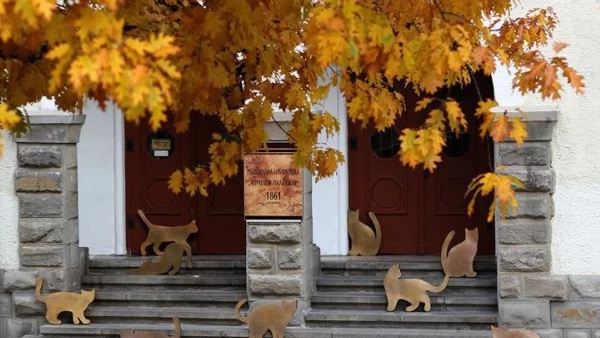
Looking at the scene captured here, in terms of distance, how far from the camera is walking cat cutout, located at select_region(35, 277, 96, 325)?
12.5 meters

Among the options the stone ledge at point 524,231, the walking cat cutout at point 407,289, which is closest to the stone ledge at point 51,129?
the walking cat cutout at point 407,289

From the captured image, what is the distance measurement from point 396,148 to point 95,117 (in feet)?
10.4

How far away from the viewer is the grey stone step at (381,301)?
1238 centimetres

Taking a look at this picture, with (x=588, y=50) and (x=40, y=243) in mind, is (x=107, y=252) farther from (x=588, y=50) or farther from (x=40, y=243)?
(x=588, y=50)

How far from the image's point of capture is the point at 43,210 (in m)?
12.6

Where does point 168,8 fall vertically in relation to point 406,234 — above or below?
above

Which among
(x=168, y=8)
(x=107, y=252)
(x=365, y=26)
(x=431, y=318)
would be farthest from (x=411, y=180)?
(x=365, y=26)

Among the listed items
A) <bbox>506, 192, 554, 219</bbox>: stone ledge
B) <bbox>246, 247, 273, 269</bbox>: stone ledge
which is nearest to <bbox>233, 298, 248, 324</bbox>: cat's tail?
<bbox>246, 247, 273, 269</bbox>: stone ledge

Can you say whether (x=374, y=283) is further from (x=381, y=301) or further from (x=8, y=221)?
(x=8, y=221)

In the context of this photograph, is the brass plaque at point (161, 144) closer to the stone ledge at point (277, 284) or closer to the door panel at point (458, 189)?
the stone ledge at point (277, 284)

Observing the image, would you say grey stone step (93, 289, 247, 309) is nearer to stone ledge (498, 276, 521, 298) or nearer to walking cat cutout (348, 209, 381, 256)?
walking cat cutout (348, 209, 381, 256)

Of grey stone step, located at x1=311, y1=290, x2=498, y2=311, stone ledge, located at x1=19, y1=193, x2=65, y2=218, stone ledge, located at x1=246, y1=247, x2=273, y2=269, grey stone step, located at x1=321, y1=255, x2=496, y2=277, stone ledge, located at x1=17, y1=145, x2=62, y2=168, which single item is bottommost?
grey stone step, located at x1=311, y1=290, x2=498, y2=311

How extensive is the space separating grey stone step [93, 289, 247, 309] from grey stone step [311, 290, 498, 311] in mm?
789

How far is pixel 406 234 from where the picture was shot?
13672 millimetres
